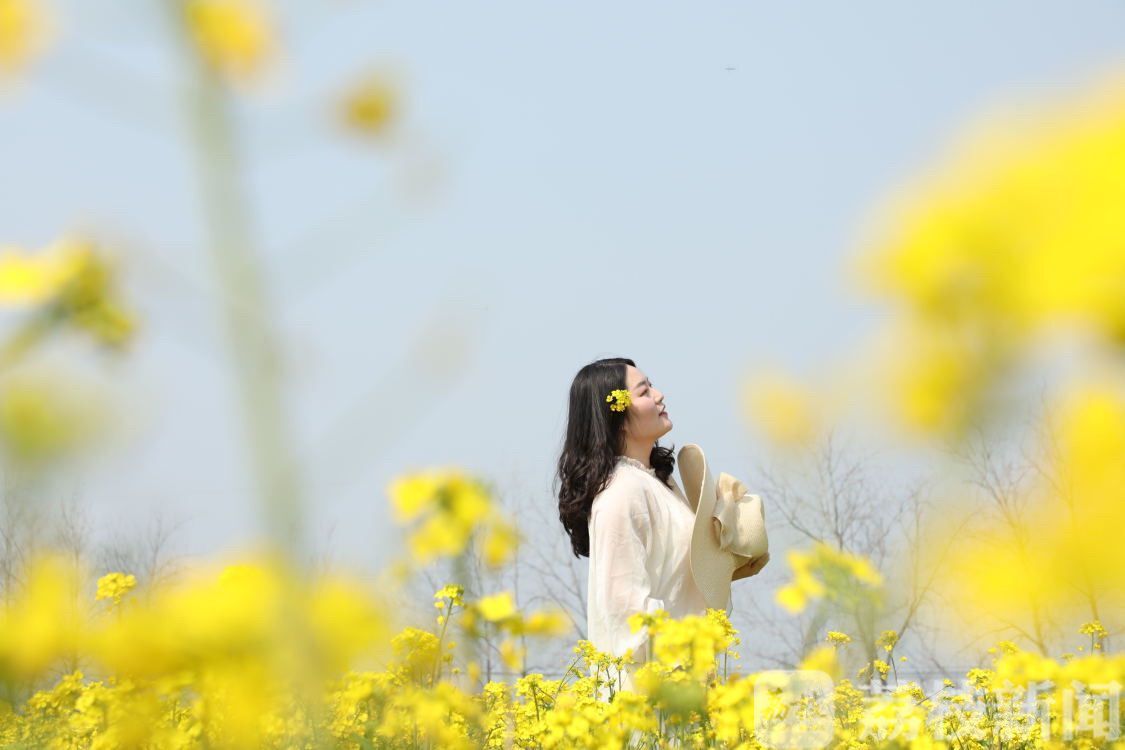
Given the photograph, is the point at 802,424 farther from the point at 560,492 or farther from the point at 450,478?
the point at 560,492

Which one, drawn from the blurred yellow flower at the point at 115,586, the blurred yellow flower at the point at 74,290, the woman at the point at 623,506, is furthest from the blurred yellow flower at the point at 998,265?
the woman at the point at 623,506

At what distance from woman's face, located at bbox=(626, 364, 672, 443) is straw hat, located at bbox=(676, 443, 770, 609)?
150mm

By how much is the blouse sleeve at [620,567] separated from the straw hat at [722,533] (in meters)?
0.14

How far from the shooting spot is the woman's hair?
339 cm

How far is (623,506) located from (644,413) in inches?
12.4

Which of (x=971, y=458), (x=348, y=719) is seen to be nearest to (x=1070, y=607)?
(x=971, y=458)

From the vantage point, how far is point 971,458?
578mm

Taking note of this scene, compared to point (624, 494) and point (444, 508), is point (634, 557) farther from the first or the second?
point (444, 508)

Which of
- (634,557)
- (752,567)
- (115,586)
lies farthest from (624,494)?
(115,586)

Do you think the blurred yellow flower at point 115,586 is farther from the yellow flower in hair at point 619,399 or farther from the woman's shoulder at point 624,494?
the yellow flower in hair at point 619,399

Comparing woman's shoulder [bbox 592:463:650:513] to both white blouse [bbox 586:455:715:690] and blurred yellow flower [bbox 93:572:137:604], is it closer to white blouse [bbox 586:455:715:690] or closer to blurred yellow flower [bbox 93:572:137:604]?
white blouse [bbox 586:455:715:690]

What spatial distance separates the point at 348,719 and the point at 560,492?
3.68 ft

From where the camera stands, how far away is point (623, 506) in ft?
10.5

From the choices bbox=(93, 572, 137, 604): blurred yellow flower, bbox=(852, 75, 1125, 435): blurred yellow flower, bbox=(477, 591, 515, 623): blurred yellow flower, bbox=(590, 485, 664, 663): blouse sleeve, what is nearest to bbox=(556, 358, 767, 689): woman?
bbox=(590, 485, 664, 663): blouse sleeve
